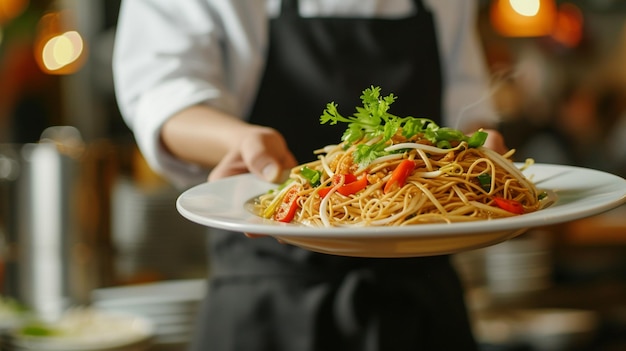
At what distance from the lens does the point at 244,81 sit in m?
1.46

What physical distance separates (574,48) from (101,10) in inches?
123

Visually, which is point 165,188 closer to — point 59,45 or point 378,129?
point 59,45

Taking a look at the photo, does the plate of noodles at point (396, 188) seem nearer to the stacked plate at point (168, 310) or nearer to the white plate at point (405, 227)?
the white plate at point (405, 227)

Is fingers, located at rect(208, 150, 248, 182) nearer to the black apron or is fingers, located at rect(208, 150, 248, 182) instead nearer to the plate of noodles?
the plate of noodles

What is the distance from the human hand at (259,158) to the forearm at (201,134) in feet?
0.21

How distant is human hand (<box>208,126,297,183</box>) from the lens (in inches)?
41.4

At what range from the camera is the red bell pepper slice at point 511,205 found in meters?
0.91

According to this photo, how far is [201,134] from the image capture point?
1269mm

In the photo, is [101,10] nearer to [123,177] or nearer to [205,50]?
[123,177]

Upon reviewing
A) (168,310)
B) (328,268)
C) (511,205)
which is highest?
(511,205)

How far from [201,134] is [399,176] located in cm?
42

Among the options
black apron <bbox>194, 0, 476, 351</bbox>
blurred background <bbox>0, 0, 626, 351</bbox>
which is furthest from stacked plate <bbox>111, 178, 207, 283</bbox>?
black apron <bbox>194, 0, 476, 351</bbox>

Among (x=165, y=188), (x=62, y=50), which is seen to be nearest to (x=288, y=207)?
(x=165, y=188)

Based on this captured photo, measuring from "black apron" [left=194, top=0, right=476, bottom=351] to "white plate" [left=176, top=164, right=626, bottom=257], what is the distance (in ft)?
1.31
